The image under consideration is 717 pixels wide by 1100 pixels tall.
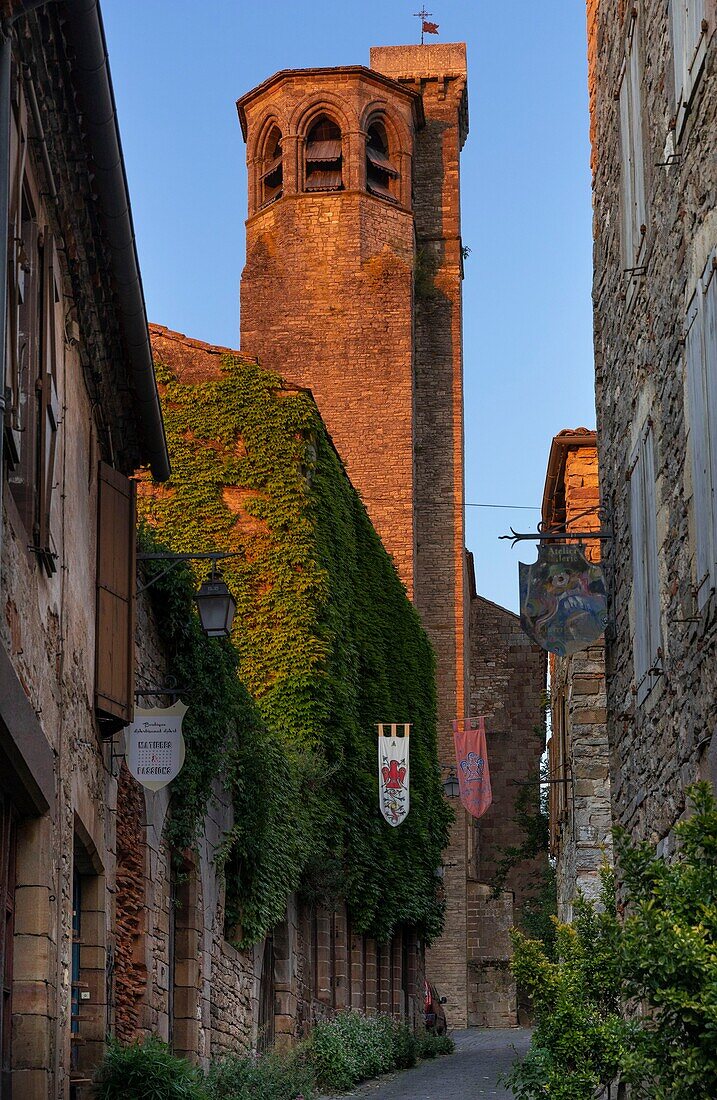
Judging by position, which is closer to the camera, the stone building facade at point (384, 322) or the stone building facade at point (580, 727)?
the stone building facade at point (580, 727)

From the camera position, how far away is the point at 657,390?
10555mm

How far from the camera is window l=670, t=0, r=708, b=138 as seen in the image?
28.7 feet

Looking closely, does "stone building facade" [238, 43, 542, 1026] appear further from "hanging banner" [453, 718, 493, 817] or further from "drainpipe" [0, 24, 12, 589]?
"drainpipe" [0, 24, 12, 589]

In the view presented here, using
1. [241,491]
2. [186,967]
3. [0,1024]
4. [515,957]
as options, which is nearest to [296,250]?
[241,491]

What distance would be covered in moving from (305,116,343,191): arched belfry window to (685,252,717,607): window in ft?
119

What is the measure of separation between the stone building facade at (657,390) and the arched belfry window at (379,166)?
1244 inches

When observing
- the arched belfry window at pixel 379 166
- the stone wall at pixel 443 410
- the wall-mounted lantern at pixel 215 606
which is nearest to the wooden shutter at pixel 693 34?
the wall-mounted lantern at pixel 215 606

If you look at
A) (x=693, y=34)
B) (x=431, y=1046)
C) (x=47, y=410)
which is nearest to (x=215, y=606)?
(x=47, y=410)

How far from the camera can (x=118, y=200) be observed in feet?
32.4

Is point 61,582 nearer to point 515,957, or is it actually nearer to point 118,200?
point 118,200

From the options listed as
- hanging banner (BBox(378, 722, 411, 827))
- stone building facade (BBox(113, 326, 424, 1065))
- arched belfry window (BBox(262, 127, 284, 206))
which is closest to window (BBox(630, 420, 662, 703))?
stone building facade (BBox(113, 326, 424, 1065))

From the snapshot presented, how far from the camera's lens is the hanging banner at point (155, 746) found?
1254cm

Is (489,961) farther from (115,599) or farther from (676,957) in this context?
(676,957)

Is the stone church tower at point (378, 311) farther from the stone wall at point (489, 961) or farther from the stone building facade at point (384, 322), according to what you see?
the stone wall at point (489, 961)
